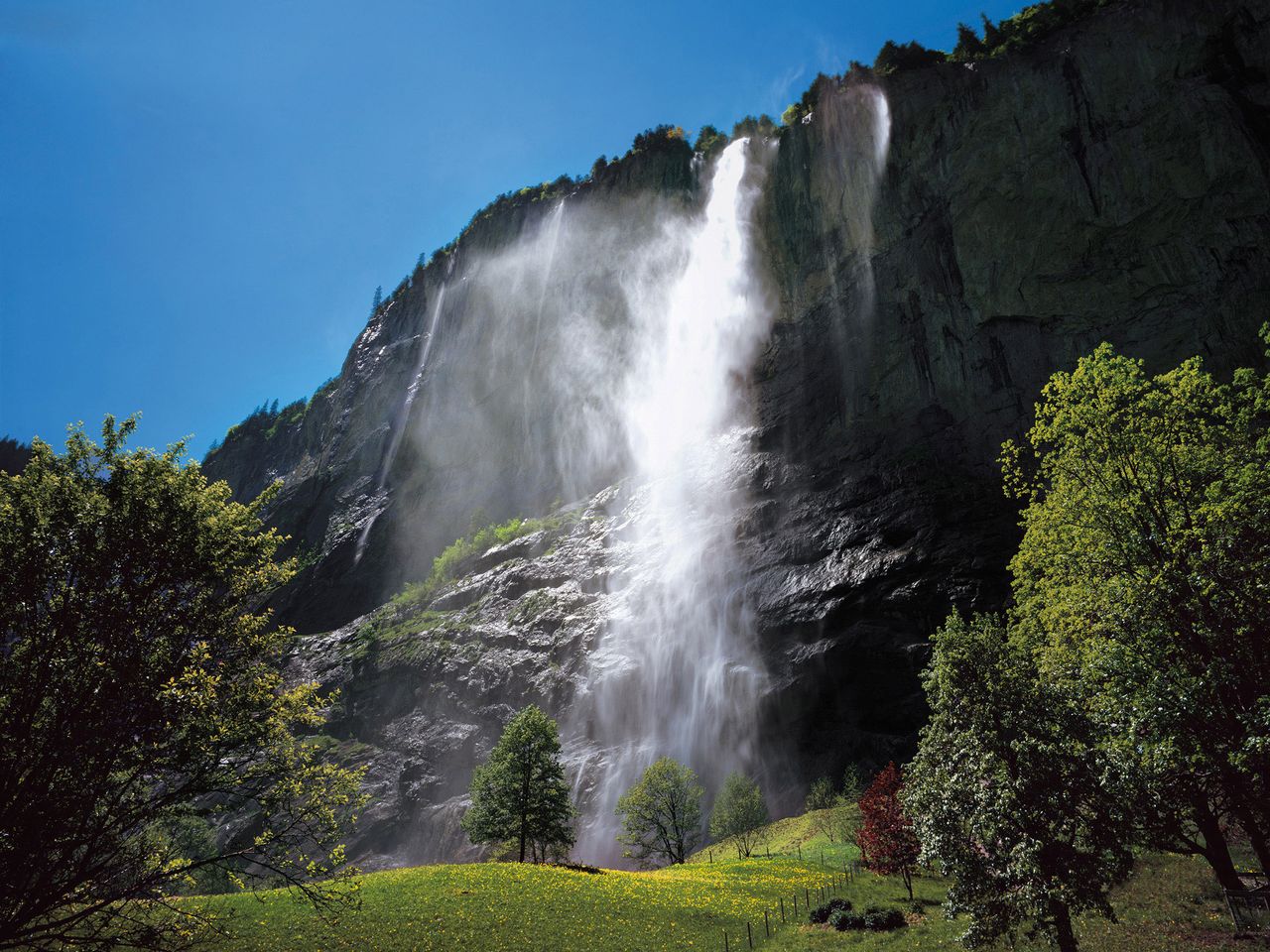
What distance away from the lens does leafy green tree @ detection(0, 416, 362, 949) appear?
8922mm

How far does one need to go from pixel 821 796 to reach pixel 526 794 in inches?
834

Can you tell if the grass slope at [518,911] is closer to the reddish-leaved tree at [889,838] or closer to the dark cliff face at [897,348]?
the reddish-leaved tree at [889,838]

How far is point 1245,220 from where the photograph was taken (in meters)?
53.1

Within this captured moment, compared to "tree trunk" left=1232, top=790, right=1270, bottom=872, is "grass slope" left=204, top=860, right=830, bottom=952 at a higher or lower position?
lower

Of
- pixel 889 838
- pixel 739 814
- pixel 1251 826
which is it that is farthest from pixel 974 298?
pixel 1251 826

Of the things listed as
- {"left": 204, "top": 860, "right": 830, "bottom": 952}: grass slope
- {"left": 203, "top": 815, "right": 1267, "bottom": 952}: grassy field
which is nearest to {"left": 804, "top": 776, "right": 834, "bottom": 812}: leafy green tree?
{"left": 203, "top": 815, "right": 1267, "bottom": 952}: grassy field

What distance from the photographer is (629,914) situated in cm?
2375

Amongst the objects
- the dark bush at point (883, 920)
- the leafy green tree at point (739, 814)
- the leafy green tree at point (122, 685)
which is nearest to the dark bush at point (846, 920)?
the dark bush at point (883, 920)

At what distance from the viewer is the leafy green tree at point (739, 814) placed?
4522 centimetres

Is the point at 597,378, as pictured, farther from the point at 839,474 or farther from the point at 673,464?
the point at 839,474

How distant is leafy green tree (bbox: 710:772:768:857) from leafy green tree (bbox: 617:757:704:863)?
200 cm

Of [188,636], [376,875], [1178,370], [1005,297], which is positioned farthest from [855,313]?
[188,636]

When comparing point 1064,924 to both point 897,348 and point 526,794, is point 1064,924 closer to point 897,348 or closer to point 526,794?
point 526,794

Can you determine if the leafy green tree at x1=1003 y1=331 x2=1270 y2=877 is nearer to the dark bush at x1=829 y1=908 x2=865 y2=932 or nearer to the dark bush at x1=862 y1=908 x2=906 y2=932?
the dark bush at x1=862 y1=908 x2=906 y2=932
